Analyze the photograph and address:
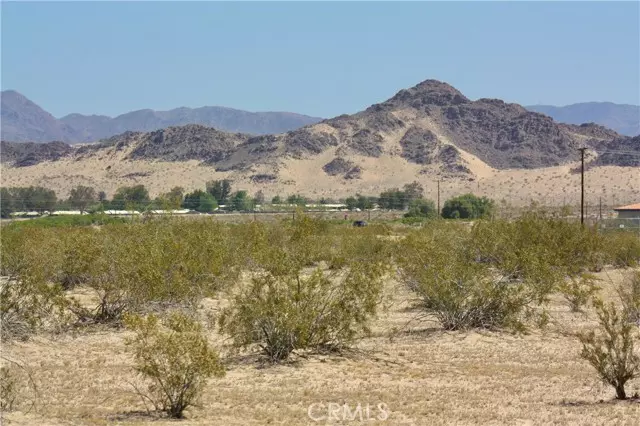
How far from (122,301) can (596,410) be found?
14.5 meters

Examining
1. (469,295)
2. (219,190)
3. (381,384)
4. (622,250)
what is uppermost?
(219,190)

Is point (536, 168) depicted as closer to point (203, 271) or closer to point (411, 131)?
point (411, 131)

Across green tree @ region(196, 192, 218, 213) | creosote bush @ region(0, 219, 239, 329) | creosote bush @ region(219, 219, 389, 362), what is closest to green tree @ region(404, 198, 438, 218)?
green tree @ region(196, 192, 218, 213)

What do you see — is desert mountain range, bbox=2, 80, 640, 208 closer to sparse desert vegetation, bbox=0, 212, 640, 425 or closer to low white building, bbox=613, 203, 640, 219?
low white building, bbox=613, 203, 640, 219

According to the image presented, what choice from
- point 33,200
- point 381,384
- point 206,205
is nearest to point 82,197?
point 33,200

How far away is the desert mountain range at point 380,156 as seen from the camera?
132m

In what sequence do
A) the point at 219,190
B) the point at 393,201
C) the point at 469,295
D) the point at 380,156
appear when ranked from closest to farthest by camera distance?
the point at 469,295 → the point at 393,201 → the point at 219,190 → the point at 380,156

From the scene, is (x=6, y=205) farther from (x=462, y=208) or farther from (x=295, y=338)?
(x=295, y=338)

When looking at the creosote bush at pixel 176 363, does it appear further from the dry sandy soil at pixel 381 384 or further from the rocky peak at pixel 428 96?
the rocky peak at pixel 428 96

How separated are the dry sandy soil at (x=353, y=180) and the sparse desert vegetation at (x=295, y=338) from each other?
9178 cm

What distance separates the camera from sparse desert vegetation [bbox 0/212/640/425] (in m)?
14.8

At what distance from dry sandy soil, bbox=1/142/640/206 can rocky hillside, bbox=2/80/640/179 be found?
198 centimetres

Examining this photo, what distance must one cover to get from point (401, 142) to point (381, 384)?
137 meters

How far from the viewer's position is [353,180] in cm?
13712
